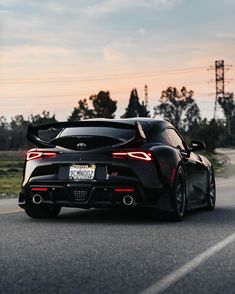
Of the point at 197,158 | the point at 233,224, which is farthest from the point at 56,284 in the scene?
the point at 197,158

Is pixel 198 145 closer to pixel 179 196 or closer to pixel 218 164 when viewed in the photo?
pixel 179 196

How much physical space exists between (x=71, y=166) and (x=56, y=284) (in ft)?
14.3

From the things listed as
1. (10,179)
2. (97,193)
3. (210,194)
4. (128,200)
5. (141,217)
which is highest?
(97,193)

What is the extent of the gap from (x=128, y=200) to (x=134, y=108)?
130019 millimetres

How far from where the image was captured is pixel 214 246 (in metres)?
8.02

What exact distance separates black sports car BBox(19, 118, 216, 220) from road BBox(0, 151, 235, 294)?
0.37 metres

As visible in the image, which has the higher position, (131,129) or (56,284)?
(131,129)

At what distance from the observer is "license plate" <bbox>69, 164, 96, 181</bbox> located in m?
9.94

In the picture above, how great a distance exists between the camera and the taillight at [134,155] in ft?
32.6

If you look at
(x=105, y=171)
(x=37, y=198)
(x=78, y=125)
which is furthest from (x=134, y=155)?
(x=37, y=198)

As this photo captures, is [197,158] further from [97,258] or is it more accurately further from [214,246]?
[97,258]

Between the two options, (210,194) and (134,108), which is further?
(134,108)

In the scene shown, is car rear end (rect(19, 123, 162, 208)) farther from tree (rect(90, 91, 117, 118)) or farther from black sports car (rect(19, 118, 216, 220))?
tree (rect(90, 91, 117, 118))

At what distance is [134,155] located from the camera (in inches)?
392
